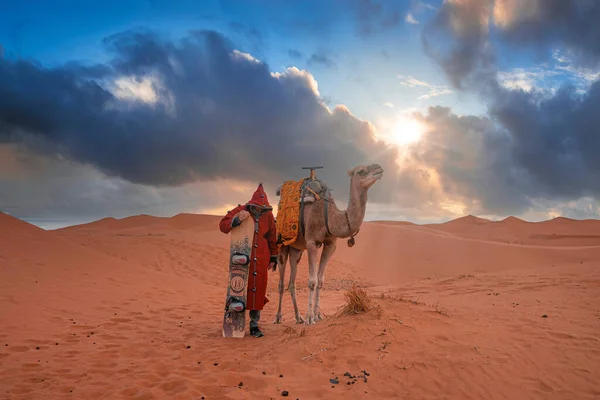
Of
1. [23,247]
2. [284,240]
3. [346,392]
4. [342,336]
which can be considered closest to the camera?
[346,392]

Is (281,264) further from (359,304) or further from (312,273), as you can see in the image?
(359,304)

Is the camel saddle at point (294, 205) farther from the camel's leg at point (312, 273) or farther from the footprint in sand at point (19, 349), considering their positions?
the footprint in sand at point (19, 349)

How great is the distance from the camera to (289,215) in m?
7.66

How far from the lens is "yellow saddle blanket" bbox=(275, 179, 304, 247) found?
24.7ft

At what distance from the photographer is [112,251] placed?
749 inches

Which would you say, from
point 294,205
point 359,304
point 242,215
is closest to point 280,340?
point 359,304

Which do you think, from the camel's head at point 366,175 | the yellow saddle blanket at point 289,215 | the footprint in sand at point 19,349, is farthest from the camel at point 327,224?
the footprint in sand at point 19,349

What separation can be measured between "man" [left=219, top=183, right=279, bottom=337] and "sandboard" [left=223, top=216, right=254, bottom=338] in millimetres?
98

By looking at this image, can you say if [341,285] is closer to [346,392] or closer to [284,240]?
[284,240]

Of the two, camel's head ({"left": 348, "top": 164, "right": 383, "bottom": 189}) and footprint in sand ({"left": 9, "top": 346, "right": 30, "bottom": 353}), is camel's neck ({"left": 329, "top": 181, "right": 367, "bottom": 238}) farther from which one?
footprint in sand ({"left": 9, "top": 346, "right": 30, "bottom": 353})

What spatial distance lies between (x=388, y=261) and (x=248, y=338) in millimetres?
16592

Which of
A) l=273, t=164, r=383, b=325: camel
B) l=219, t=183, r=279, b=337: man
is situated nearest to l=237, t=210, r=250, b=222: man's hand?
l=219, t=183, r=279, b=337: man

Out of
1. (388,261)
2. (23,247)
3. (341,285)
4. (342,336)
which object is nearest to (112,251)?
(23,247)

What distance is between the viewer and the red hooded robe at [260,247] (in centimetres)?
672
